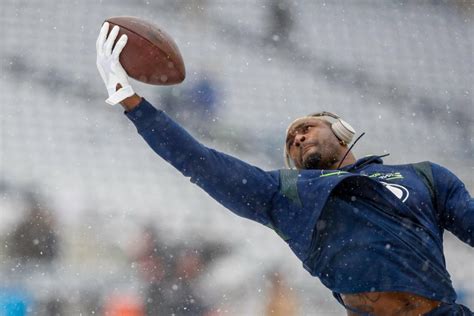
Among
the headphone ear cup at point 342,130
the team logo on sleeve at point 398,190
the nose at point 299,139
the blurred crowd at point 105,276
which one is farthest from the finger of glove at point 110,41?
the blurred crowd at point 105,276

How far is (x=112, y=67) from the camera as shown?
8.36 feet

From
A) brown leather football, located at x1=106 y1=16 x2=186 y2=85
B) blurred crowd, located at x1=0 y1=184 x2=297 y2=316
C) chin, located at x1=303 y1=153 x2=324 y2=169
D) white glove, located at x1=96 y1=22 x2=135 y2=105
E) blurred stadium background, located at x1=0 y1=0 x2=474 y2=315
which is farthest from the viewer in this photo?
blurred stadium background, located at x1=0 y1=0 x2=474 y2=315

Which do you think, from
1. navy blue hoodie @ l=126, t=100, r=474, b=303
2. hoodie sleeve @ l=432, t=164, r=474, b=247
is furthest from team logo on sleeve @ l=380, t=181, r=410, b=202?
hoodie sleeve @ l=432, t=164, r=474, b=247

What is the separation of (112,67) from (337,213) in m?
0.82

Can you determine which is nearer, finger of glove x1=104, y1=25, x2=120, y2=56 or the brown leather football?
finger of glove x1=104, y1=25, x2=120, y2=56

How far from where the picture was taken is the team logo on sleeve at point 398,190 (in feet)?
8.95

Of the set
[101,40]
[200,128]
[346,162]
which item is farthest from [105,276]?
[101,40]

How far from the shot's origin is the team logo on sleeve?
2.73 m

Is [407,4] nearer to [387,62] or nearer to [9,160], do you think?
[387,62]

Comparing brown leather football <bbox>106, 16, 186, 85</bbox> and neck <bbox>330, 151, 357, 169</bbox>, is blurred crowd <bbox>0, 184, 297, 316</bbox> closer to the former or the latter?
neck <bbox>330, 151, 357, 169</bbox>

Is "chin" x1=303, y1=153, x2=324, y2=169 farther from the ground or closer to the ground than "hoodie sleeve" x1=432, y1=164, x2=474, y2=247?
closer to the ground

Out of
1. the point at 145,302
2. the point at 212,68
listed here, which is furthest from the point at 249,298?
the point at 212,68

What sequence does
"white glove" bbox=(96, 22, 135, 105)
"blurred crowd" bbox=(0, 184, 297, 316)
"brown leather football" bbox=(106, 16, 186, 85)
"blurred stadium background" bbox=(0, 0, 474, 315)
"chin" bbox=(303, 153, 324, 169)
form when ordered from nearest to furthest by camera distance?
"white glove" bbox=(96, 22, 135, 105) → "brown leather football" bbox=(106, 16, 186, 85) → "chin" bbox=(303, 153, 324, 169) → "blurred crowd" bbox=(0, 184, 297, 316) → "blurred stadium background" bbox=(0, 0, 474, 315)

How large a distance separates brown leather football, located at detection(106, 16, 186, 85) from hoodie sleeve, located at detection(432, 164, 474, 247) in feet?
3.06
